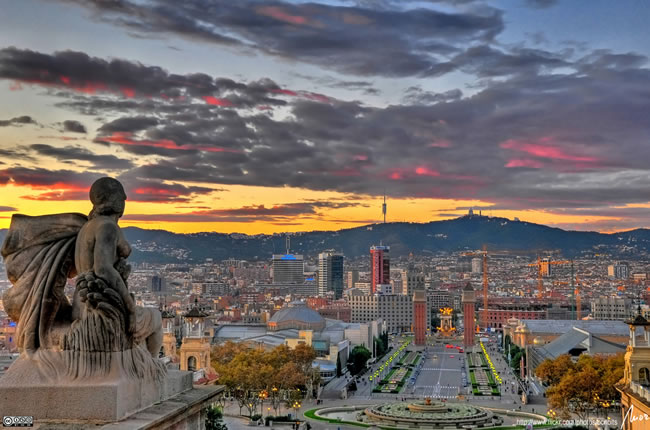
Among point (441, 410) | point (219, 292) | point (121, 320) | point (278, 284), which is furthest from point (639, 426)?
point (278, 284)

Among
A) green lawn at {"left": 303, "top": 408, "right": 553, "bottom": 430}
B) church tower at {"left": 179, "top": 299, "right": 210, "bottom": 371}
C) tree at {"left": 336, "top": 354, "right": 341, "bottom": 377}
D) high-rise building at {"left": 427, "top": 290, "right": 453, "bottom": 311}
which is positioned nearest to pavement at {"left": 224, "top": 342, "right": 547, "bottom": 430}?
green lawn at {"left": 303, "top": 408, "right": 553, "bottom": 430}

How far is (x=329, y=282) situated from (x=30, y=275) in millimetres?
186450

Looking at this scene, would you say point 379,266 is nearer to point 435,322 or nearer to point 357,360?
point 435,322

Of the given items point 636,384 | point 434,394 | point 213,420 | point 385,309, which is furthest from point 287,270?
point 636,384

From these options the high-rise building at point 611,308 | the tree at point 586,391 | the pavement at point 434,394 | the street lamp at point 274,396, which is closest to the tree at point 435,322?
the high-rise building at point 611,308

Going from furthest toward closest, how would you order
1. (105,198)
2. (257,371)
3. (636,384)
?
(257,371), (636,384), (105,198)

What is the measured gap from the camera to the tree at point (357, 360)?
6512 cm

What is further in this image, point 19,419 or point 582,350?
point 582,350

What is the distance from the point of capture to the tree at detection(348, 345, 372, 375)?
6512 centimetres

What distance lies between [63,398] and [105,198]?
142cm

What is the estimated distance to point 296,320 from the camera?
254 ft

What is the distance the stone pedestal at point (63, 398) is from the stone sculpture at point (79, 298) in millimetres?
74

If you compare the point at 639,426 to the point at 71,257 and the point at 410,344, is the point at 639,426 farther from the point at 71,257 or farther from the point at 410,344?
the point at 410,344

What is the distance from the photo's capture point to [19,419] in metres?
5.57
